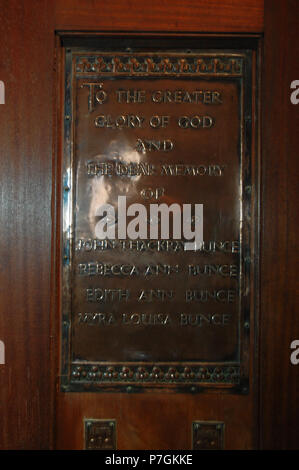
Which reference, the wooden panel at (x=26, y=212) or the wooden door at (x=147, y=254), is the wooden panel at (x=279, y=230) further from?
the wooden panel at (x=26, y=212)

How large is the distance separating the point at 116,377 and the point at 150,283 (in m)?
0.45

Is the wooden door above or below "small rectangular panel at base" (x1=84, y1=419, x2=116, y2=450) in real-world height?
above

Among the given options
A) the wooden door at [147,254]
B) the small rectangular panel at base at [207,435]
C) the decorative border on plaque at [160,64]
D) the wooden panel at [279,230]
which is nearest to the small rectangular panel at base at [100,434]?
the wooden door at [147,254]

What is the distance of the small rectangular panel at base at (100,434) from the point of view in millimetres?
2105

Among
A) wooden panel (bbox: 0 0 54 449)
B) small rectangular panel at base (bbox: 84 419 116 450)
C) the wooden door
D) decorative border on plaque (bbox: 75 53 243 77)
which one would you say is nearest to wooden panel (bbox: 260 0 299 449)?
the wooden door

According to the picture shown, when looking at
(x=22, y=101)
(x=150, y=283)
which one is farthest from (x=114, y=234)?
(x=22, y=101)

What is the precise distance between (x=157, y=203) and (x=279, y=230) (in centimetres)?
55

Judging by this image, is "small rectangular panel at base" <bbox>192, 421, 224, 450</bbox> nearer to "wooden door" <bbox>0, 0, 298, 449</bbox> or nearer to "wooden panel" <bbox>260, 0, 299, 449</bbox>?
"wooden door" <bbox>0, 0, 298, 449</bbox>

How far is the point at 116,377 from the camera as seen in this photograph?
2125 millimetres

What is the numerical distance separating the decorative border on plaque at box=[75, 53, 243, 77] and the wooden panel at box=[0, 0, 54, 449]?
0.20 meters

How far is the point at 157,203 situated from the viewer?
2127 millimetres

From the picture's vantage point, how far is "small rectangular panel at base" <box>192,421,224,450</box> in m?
2.10

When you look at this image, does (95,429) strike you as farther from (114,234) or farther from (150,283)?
(114,234)

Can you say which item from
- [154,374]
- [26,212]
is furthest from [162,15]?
[154,374]
